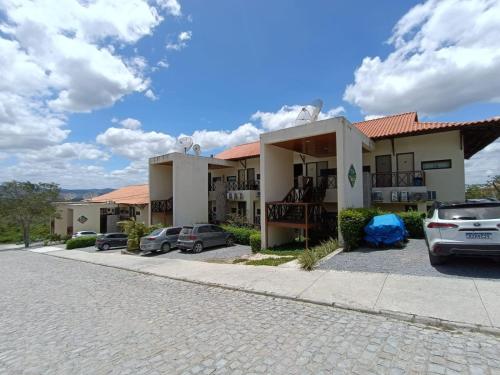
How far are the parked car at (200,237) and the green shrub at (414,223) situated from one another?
33.2ft

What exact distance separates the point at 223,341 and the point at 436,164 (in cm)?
1485

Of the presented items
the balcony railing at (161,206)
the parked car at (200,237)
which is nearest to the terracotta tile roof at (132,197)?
the balcony railing at (161,206)

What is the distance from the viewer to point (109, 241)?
22734 mm

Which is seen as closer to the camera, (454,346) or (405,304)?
(454,346)

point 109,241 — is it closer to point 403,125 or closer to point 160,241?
point 160,241

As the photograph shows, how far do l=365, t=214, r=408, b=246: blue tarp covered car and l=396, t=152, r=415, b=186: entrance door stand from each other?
18.0ft

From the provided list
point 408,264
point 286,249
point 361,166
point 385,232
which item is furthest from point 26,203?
point 408,264

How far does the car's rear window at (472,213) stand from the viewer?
6.21 meters

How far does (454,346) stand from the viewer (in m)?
3.66

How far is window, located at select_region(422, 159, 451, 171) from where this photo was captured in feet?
46.3

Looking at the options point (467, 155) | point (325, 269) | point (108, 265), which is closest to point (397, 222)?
point (325, 269)

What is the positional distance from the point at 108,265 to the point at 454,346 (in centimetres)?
1349

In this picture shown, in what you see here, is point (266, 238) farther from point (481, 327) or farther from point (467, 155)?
point (467, 155)

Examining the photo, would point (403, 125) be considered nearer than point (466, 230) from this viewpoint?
No
